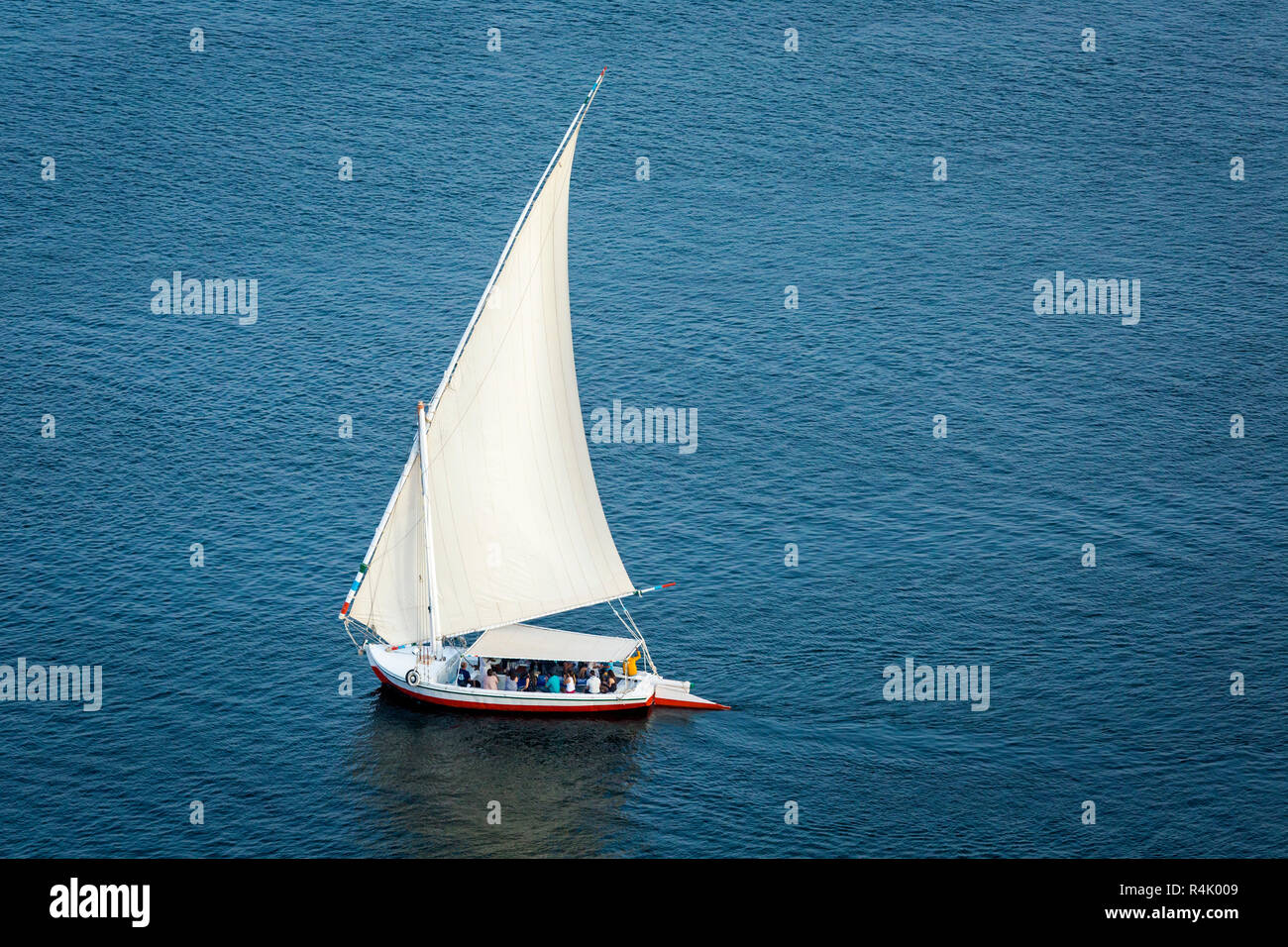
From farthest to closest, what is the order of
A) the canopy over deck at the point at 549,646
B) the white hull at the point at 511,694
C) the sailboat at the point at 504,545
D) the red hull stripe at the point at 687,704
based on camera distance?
the red hull stripe at the point at 687,704 → the canopy over deck at the point at 549,646 → the white hull at the point at 511,694 → the sailboat at the point at 504,545

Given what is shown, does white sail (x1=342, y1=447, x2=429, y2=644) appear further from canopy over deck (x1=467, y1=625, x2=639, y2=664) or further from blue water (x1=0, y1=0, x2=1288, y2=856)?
blue water (x1=0, y1=0, x2=1288, y2=856)

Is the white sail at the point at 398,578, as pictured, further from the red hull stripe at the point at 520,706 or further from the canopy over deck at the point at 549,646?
the canopy over deck at the point at 549,646

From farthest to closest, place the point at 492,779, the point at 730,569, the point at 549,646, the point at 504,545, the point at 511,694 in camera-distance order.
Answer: the point at 730,569 → the point at 549,646 → the point at 504,545 → the point at 511,694 → the point at 492,779

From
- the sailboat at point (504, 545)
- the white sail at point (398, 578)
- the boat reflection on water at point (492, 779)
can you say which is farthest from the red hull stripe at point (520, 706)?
the white sail at point (398, 578)

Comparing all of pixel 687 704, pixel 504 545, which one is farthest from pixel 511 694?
pixel 687 704

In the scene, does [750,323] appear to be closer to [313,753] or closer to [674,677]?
[674,677]

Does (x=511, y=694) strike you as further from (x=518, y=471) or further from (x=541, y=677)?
(x=518, y=471)

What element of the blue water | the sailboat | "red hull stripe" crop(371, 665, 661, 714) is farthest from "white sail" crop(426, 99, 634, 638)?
the blue water

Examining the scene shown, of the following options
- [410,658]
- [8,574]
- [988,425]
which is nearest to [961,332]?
[988,425]
